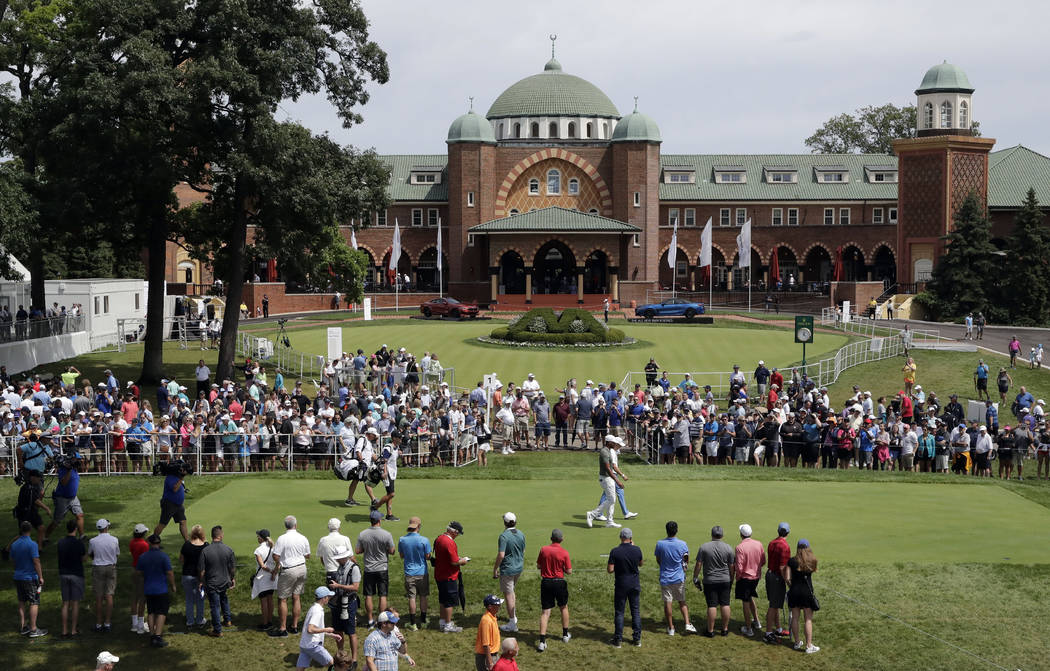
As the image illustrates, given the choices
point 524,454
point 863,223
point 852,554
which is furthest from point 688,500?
point 863,223

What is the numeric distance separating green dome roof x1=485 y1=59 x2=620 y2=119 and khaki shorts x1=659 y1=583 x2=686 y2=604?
66481 millimetres

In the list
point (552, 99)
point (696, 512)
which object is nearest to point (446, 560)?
point (696, 512)

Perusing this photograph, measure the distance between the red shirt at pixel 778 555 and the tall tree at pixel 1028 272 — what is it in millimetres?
48300

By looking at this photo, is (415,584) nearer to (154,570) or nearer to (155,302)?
(154,570)

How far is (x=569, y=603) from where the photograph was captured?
46.6 ft

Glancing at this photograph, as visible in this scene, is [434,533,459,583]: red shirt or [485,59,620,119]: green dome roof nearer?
[434,533,459,583]: red shirt

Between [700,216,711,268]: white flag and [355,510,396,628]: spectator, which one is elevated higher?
[700,216,711,268]: white flag

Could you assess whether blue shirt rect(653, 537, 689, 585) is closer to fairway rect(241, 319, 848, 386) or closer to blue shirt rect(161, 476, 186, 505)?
blue shirt rect(161, 476, 186, 505)

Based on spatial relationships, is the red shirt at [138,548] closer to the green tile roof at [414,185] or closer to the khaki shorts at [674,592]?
the khaki shorts at [674,592]

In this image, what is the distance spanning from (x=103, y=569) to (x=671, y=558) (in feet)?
22.2

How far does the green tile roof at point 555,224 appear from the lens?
208 feet

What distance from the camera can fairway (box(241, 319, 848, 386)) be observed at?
1431 inches

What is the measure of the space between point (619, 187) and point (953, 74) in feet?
69.6

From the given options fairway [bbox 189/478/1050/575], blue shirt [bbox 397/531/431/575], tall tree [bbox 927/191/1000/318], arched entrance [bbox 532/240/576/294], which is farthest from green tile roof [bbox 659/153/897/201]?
blue shirt [bbox 397/531/431/575]
